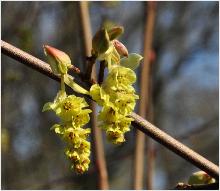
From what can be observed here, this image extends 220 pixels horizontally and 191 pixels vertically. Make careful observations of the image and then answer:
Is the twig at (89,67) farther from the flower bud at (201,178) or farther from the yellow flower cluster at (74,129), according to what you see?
the flower bud at (201,178)

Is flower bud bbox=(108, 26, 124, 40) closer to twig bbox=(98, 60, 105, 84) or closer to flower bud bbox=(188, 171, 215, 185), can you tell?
twig bbox=(98, 60, 105, 84)

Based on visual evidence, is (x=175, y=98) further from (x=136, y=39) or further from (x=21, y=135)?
(x=21, y=135)

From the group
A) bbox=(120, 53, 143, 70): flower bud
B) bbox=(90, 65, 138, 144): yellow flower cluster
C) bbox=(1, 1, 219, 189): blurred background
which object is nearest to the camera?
bbox=(90, 65, 138, 144): yellow flower cluster

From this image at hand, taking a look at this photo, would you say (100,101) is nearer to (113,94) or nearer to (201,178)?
(113,94)

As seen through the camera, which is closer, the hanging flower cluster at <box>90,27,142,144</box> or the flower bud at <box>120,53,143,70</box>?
the hanging flower cluster at <box>90,27,142,144</box>

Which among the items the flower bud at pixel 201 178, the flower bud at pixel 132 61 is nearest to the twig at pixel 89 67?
the flower bud at pixel 132 61

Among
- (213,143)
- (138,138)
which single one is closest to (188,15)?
(213,143)

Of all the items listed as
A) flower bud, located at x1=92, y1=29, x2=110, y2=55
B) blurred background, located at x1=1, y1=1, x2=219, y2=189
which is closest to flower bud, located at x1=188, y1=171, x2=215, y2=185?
flower bud, located at x1=92, y1=29, x2=110, y2=55
